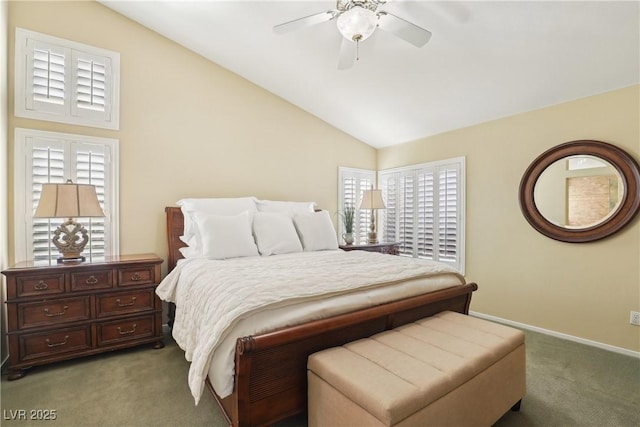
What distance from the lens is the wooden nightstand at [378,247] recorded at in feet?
13.6

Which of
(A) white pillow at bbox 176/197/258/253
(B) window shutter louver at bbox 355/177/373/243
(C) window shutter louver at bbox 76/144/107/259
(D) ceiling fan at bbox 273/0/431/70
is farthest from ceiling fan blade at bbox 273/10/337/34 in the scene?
Answer: (B) window shutter louver at bbox 355/177/373/243

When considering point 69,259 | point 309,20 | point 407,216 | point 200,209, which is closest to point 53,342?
point 69,259

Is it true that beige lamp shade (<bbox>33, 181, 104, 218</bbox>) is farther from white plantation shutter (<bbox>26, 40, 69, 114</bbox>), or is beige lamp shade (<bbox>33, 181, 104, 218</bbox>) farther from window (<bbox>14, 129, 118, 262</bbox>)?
white plantation shutter (<bbox>26, 40, 69, 114</bbox>)

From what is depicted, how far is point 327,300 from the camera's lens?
1.80 meters

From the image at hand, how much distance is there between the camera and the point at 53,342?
2.49 meters

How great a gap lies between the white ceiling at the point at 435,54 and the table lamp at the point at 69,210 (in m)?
1.91

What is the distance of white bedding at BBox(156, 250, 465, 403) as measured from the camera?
60.1 inches

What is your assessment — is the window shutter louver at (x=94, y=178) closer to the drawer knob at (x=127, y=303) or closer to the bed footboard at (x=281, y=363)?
the drawer knob at (x=127, y=303)

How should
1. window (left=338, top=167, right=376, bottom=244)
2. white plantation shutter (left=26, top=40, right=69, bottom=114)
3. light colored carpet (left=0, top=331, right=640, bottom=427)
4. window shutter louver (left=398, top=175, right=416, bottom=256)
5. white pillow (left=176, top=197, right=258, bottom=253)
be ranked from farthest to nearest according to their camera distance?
window (left=338, top=167, right=376, bottom=244) → window shutter louver (left=398, top=175, right=416, bottom=256) → white pillow (left=176, top=197, right=258, bottom=253) → white plantation shutter (left=26, top=40, right=69, bottom=114) → light colored carpet (left=0, top=331, right=640, bottom=427)

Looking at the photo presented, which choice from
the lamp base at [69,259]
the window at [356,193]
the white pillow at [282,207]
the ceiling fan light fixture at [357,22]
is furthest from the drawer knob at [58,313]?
the window at [356,193]

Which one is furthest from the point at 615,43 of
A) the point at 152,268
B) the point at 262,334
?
the point at 152,268

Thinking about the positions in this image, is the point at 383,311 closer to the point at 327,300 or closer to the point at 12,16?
the point at 327,300

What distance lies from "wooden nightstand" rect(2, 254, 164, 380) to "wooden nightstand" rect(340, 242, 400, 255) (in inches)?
89.6

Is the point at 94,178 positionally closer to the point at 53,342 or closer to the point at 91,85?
the point at 91,85
